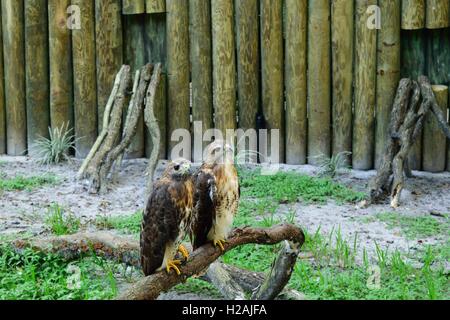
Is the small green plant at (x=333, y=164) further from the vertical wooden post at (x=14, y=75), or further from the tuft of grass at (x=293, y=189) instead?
the vertical wooden post at (x=14, y=75)

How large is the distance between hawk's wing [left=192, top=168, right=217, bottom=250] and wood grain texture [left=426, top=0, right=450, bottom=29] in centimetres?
427

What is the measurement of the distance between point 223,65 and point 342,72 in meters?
1.22

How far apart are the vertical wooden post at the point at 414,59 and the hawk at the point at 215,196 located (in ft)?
13.6

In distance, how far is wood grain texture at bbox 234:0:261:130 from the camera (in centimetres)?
920

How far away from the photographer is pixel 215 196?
5.27 m

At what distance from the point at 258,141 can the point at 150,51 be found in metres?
1.53

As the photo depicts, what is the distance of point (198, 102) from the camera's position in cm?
941

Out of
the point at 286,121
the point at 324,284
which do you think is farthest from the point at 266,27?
the point at 324,284

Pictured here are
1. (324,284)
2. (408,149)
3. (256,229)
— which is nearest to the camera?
(256,229)

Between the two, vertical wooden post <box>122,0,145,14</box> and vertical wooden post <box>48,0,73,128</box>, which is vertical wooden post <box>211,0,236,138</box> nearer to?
vertical wooden post <box>122,0,145,14</box>

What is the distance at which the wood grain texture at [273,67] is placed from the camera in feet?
30.0

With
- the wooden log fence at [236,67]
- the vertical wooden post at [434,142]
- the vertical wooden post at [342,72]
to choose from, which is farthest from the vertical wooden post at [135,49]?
the vertical wooden post at [434,142]

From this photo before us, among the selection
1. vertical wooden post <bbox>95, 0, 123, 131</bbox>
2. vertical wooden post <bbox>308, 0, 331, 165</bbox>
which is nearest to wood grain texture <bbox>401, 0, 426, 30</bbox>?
vertical wooden post <bbox>308, 0, 331, 165</bbox>
